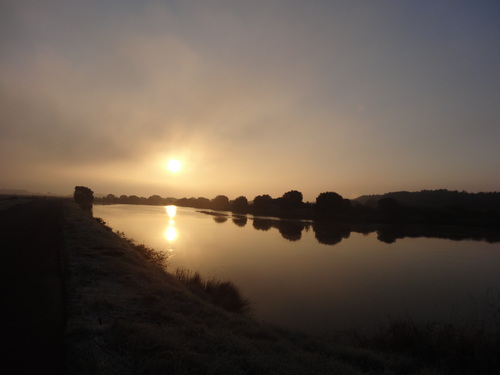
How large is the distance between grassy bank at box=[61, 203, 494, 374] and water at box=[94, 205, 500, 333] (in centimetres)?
341

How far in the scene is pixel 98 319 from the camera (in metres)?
8.01

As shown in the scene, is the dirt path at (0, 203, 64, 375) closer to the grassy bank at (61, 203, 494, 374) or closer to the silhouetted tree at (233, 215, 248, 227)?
the grassy bank at (61, 203, 494, 374)

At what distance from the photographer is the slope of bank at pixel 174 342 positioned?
20.1ft

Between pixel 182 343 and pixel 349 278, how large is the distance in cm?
1476

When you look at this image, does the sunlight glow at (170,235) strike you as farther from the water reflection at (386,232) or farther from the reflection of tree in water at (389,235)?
the reflection of tree in water at (389,235)

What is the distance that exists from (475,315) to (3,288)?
17495mm

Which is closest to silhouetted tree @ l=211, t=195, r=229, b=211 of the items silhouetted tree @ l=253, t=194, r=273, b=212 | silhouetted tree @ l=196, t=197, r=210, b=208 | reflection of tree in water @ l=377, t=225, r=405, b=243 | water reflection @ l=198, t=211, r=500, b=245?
silhouetted tree @ l=196, t=197, r=210, b=208

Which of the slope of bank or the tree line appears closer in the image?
the slope of bank

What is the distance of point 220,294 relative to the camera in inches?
579

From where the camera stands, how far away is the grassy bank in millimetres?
6148

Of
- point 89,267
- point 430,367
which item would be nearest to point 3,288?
point 89,267

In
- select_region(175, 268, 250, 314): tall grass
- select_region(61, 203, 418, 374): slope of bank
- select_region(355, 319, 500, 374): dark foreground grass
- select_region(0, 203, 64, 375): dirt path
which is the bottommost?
select_region(175, 268, 250, 314): tall grass

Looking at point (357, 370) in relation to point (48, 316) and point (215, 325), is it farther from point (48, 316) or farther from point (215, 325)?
point (48, 316)

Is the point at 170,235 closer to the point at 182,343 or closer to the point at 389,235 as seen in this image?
the point at 389,235
